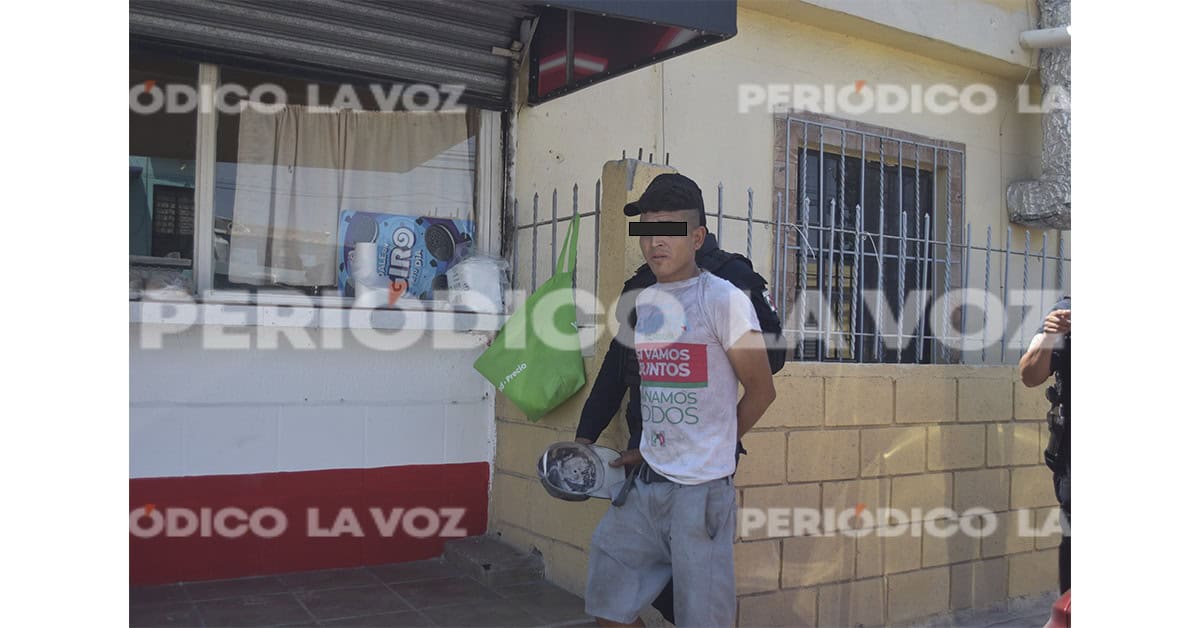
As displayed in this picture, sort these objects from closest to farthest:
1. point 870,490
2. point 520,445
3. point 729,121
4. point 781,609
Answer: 1. point 781,609
2. point 870,490
3. point 520,445
4. point 729,121

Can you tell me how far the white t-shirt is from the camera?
3.08 metres

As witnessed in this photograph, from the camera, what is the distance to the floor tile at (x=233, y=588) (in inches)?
169

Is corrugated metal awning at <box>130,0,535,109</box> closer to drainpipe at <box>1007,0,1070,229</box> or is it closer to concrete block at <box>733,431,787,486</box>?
concrete block at <box>733,431,787,486</box>

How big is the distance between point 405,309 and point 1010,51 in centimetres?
498

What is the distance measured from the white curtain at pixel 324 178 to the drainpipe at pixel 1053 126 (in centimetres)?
438

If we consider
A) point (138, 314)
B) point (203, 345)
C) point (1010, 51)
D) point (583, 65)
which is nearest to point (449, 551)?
point (203, 345)

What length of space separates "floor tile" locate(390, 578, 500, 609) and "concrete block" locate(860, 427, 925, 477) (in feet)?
6.06

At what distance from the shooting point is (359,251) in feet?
16.5

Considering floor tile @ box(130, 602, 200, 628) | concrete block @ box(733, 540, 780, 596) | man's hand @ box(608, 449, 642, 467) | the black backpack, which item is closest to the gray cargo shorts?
man's hand @ box(608, 449, 642, 467)

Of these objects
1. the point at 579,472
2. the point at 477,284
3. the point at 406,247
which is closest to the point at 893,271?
the point at 477,284

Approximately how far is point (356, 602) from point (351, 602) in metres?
0.02

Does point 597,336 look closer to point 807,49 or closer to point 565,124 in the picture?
point 565,124

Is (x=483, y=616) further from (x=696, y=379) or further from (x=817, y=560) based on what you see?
(x=696, y=379)

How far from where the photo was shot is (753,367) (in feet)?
10.1
